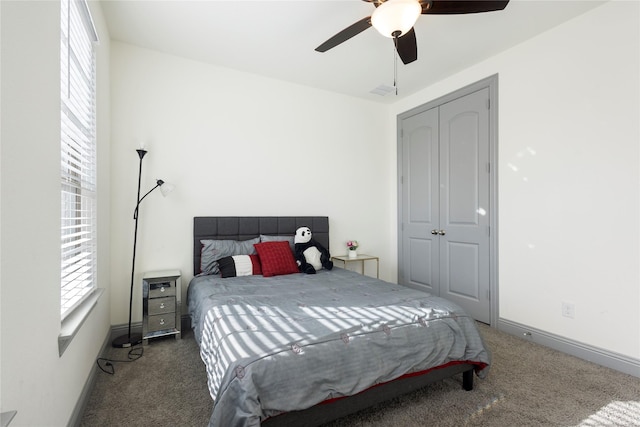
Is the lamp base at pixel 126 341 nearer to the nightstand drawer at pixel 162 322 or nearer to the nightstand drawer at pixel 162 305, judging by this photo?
the nightstand drawer at pixel 162 322

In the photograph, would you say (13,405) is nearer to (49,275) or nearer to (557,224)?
(49,275)

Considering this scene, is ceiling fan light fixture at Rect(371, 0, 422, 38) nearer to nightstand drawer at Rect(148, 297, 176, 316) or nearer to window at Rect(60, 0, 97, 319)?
window at Rect(60, 0, 97, 319)

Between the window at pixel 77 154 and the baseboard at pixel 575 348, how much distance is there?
141 inches

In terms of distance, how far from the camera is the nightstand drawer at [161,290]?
8.88 feet

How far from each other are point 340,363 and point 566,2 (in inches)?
124

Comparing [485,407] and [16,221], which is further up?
[16,221]

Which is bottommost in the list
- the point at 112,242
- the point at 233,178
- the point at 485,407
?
the point at 485,407

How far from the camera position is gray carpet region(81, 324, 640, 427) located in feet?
5.69

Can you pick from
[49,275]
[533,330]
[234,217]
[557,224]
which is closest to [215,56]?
[234,217]

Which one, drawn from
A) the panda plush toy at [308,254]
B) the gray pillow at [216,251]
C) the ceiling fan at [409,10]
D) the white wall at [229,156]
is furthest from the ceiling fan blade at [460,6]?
the gray pillow at [216,251]

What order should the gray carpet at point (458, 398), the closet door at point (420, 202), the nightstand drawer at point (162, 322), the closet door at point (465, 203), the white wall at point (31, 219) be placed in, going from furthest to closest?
1. the closet door at point (420, 202)
2. the closet door at point (465, 203)
3. the nightstand drawer at point (162, 322)
4. the gray carpet at point (458, 398)
5. the white wall at point (31, 219)

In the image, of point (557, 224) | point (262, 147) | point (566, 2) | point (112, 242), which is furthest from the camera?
point (262, 147)

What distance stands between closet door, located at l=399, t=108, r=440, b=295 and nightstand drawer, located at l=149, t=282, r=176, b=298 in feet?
9.79

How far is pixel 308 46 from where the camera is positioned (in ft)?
9.95
